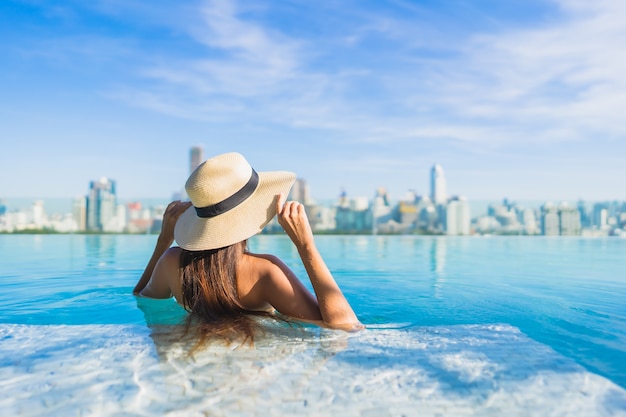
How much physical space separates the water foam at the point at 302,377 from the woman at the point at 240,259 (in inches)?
4.7

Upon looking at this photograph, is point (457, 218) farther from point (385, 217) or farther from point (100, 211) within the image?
point (100, 211)

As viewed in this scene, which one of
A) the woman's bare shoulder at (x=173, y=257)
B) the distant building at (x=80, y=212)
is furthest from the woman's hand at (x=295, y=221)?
the distant building at (x=80, y=212)

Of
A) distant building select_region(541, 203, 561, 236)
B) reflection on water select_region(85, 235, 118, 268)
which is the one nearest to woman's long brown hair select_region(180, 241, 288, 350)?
reflection on water select_region(85, 235, 118, 268)

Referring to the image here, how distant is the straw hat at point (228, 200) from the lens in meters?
1.65

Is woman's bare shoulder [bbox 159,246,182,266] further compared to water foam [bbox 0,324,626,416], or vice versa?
woman's bare shoulder [bbox 159,246,182,266]

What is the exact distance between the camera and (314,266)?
174 cm

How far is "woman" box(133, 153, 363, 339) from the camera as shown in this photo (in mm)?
1680

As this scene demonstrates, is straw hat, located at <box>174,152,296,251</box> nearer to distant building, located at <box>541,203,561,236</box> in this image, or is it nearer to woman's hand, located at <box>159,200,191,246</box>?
woman's hand, located at <box>159,200,191,246</box>

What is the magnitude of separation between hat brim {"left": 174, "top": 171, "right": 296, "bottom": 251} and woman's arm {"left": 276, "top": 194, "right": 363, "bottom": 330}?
A: 0.15ft

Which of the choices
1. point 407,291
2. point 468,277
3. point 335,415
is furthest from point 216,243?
point 468,277

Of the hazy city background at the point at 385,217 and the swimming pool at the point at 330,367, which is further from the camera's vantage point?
the hazy city background at the point at 385,217

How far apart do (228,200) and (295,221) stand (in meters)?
0.25

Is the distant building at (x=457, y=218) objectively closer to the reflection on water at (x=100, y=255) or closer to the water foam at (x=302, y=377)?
the reflection on water at (x=100, y=255)

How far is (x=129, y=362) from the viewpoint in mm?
1474
